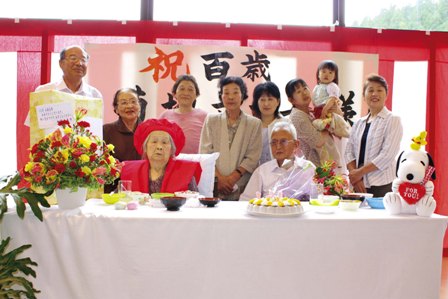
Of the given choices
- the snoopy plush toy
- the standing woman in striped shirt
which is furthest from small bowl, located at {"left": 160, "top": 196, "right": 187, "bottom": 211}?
the standing woman in striped shirt

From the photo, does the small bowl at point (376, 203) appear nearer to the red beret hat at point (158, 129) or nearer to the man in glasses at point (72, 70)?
the red beret hat at point (158, 129)

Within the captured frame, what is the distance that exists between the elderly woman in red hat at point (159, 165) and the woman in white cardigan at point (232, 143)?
76 centimetres

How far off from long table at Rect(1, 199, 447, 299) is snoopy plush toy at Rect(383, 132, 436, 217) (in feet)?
0.90

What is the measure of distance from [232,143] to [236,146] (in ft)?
0.14

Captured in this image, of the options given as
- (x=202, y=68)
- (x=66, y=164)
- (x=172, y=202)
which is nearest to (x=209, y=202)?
(x=172, y=202)

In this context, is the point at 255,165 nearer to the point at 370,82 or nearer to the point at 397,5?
the point at 370,82

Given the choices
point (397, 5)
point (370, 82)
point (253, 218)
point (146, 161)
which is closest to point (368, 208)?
point (253, 218)

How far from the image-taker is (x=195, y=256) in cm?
198

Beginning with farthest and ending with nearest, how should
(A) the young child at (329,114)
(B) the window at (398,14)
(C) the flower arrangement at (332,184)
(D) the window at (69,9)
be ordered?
(B) the window at (398,14) → (D) the window at (69,9) → (A) the young child at (329,114) → (C) the flower arrangement at (332,184)

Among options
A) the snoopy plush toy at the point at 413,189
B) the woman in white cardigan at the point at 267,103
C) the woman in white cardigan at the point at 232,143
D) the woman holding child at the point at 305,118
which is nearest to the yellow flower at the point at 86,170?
the snoopy plush toy at the point at 413,189

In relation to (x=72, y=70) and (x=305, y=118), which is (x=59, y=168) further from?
(x=305, y=118)

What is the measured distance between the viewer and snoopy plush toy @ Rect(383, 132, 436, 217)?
6.98 feet

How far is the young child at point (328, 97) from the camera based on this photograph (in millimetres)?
4133

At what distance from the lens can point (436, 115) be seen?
4.38m
